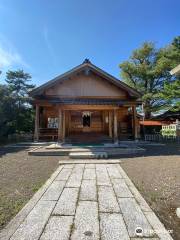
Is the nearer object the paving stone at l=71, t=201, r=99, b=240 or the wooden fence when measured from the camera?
the paving stone at l=71, t=201, r=99, b=240

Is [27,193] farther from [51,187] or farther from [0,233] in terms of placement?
[0,233]

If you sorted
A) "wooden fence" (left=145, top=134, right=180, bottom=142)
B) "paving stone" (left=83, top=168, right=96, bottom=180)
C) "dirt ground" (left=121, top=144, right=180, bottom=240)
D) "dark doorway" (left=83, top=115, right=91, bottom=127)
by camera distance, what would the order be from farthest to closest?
"wooden fence" (left=145, top=134, right=180, bottom=142) → "dark doorway" (left=83, top=115, right=91, bottom=127) → "paving stone" (left=83, top=168, right=96, bottom=180) → "dirt ground" (left=121, top=144, right=180, bottom=240)

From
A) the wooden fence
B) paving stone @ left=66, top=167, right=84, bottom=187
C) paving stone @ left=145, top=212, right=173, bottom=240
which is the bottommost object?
paving stone @ left=145, top=212, right=173, bottom=240

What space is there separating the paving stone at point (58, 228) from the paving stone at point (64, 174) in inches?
94.7

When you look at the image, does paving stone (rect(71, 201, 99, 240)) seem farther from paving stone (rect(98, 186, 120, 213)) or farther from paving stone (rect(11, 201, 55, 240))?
paving stone (rect(11, 201, 55, 240))

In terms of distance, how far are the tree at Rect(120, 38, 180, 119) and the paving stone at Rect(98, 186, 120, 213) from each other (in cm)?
2461

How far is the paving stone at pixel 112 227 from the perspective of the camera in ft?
8.89

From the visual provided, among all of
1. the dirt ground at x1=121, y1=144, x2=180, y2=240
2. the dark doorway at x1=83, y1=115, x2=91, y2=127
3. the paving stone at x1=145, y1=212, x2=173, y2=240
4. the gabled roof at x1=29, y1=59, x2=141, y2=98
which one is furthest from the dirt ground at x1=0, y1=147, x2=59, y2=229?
the dark doorway at x1=83, y1=115, x2=91, y2=127

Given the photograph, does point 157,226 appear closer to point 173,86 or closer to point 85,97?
point 85,97

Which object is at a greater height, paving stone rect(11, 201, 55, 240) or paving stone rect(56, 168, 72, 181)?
paving stone rect(56, 168, 72, 181)

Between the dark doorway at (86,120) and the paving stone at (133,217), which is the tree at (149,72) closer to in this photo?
the dark doorway at (86,120)

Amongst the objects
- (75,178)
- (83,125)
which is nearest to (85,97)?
(83,125)

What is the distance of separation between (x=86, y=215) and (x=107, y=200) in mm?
797

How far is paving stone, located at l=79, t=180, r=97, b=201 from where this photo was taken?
4.18 metres
